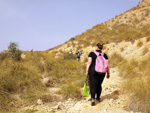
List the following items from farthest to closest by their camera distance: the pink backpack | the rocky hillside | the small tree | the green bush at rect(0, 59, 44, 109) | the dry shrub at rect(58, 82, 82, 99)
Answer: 1. the rocky hillside
2. the small tree
3. the dry shrub at rect(58, 82, 82, 99)
4. the green bush at rect(0, 59, 44, 109)
5. the pink backpack

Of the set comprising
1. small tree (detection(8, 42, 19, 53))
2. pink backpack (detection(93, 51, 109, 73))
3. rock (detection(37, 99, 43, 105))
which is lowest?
rock (detection(37, 99, 43, 105))

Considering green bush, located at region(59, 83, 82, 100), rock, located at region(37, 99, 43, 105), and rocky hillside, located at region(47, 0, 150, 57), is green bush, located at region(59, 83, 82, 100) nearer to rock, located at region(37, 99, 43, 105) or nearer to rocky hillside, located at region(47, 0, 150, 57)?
rock, located at region(37, 99, 43, 105)

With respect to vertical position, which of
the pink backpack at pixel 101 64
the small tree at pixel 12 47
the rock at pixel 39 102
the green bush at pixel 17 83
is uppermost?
the small tree at pixel 12 47

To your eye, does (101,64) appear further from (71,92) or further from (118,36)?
(118,36)

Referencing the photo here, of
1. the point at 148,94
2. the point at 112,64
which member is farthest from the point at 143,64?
the point at 148,94

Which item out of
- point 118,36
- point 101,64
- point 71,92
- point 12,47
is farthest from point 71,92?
point 118,36

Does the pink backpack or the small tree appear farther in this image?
the small tree

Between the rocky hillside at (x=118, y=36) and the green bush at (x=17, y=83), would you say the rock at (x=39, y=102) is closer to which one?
the green bush at (x=17, y=83)

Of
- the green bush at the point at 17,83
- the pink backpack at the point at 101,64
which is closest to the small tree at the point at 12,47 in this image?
the green bush at the point at 17,83

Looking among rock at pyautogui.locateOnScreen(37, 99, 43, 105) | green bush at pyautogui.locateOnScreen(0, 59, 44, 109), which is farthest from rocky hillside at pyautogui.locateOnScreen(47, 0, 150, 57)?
rock at pyautogui.locateOnScreen(37, 99, 43, 105)

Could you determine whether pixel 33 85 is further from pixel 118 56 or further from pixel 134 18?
pixel 134 18

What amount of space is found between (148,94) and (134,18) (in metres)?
21.6

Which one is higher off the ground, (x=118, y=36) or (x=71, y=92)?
(x=118, y=36)

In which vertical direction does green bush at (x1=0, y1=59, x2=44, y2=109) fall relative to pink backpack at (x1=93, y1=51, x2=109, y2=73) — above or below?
below
